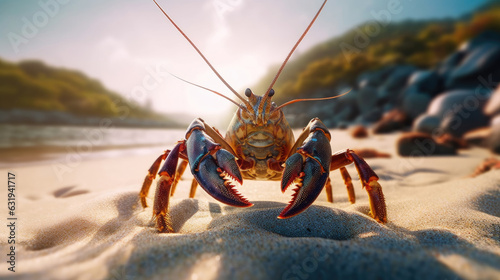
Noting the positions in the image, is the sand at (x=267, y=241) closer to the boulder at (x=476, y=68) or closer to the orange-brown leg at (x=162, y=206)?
the orange-brown leg at (x=162, y=206)

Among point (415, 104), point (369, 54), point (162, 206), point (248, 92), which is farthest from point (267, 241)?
point (369, 54)

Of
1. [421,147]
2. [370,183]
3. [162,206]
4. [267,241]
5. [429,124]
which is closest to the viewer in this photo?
[267,241]

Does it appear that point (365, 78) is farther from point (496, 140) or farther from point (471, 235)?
point (471, 235)

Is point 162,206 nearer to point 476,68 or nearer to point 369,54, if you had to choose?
point 476,68

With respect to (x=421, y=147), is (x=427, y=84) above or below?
above

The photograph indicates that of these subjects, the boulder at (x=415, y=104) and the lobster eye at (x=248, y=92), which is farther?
the boulder at (x=415, y=104)

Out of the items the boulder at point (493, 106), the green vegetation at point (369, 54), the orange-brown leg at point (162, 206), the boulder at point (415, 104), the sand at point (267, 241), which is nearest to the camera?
the sand at point (267, 241)

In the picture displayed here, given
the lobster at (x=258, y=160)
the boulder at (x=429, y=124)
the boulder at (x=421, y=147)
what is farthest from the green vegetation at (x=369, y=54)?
the lobster at (x=258, y=160)
